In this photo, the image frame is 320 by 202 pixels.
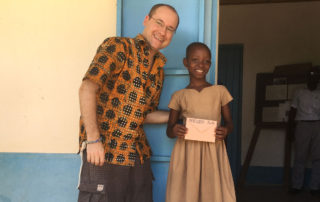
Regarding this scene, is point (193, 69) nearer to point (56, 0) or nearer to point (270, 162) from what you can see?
point (56, 0)

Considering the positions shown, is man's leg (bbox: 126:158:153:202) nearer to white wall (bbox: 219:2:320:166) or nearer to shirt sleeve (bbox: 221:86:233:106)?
shirt sleeve (bbox: 221:86:233:106)

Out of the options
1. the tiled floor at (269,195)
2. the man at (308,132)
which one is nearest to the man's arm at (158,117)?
the tiled floor at (269,195)

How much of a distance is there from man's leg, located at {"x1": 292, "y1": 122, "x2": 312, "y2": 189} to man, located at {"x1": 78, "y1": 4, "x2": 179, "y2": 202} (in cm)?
341

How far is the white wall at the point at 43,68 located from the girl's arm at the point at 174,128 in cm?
103

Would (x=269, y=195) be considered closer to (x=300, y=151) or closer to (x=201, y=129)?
(x=300, y=151)

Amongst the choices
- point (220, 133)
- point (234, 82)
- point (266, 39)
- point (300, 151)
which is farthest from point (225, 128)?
point (266, 39)

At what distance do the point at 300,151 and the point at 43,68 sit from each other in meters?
3.79

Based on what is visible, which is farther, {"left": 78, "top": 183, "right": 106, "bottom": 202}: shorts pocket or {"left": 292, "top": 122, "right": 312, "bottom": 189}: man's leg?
{"left": 292, "top": 122, "right": 312, "bottom": 189}: man's leg

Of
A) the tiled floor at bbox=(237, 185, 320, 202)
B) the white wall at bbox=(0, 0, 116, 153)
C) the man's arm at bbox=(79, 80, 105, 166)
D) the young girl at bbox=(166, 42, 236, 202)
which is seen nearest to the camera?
the man's arm at bbox=(79, 80, 105, 166)

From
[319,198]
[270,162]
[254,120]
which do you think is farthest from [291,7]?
[319,198]

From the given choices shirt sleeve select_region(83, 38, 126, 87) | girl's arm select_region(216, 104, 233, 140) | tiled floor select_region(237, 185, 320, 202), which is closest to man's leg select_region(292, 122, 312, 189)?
tiled floor select_region(237, 185, 320, 202)

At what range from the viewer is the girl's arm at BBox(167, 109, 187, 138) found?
1.94 meters

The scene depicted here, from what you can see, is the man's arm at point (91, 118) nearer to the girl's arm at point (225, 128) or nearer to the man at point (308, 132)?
the girl's arm at point (225, 128)

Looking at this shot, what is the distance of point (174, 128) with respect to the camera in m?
2.00
